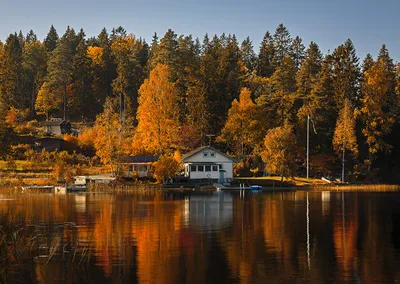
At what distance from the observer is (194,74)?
4094 inches

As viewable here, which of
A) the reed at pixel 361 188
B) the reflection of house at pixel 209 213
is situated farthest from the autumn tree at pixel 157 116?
the reflection of house at pixel 209 213

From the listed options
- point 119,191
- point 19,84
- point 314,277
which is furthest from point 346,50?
point 314,277

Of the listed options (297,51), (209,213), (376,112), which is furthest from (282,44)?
(209,213)

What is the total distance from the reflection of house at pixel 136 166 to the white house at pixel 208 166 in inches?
208

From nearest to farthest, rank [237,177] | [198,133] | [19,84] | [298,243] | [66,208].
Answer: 1. [298,243]
2. [66,208]
3. [237,177]
4. [198,133]
5. [19,84]

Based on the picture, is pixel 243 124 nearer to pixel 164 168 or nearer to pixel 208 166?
pixel 208 166

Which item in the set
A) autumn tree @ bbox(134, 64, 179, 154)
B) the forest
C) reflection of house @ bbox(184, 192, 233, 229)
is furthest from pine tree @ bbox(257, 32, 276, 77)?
reflection of house @ bbox(184, 192, 233, 229)

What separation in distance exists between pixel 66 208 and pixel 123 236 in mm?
17620

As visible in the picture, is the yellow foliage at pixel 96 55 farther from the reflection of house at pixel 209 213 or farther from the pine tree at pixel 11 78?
the reflection of house at pixel 209 213

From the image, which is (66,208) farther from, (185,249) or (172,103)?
(172,103)

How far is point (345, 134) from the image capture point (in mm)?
84875

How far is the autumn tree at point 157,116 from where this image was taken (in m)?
83.5

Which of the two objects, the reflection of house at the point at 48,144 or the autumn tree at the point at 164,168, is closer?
the autumn tree at the point at 164,168

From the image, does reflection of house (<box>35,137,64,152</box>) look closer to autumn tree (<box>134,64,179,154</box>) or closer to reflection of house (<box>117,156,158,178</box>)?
autumn tree (<box>134,64,179,154</box>)
